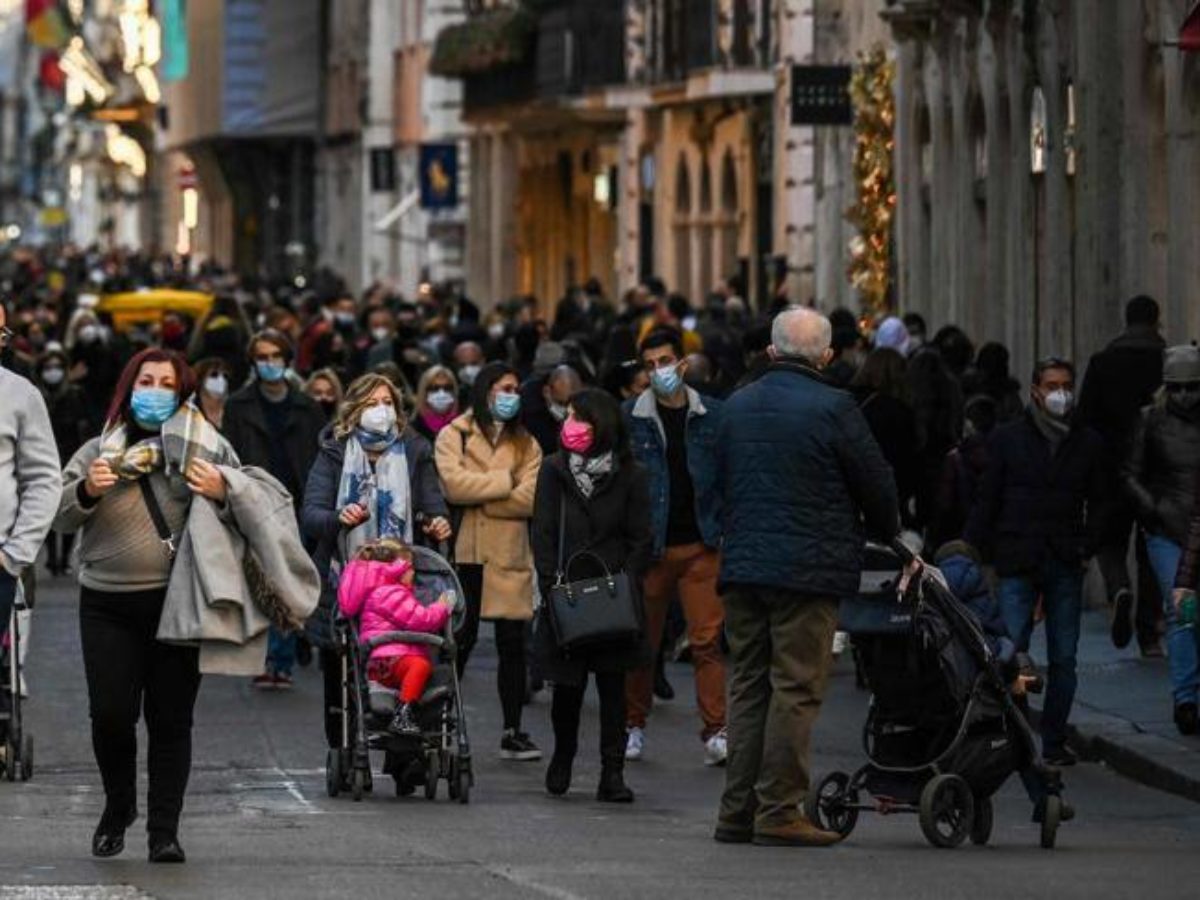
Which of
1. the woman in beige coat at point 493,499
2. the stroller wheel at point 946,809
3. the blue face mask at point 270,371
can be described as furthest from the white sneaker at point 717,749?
the blue face mask at point 270,371

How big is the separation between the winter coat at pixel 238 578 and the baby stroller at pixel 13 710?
11.5 feet

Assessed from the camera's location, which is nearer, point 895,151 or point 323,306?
point 895,151

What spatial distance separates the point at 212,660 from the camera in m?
13.7

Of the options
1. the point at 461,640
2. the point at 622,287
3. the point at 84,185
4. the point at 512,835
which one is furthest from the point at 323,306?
the point at 84,185

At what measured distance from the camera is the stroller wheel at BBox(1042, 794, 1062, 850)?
49.5ft

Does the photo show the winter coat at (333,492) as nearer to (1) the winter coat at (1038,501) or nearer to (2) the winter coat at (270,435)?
(1) the winter coat at (1038,501)

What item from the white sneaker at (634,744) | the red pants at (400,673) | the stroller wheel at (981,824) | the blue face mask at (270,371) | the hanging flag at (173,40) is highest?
the hanging flag at (173,40)

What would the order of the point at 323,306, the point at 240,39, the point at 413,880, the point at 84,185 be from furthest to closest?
the point at 84,185 < the point at 240,39 < the point at 323,306 < the point at 413,880

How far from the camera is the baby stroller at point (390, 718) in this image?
16688 mm

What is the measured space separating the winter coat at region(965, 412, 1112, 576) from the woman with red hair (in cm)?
505

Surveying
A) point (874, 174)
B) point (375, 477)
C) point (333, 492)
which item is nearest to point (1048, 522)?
point (375, 477)

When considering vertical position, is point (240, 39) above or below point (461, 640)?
above

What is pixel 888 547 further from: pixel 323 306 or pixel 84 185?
pixel 84 185

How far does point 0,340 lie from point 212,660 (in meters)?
1.39
